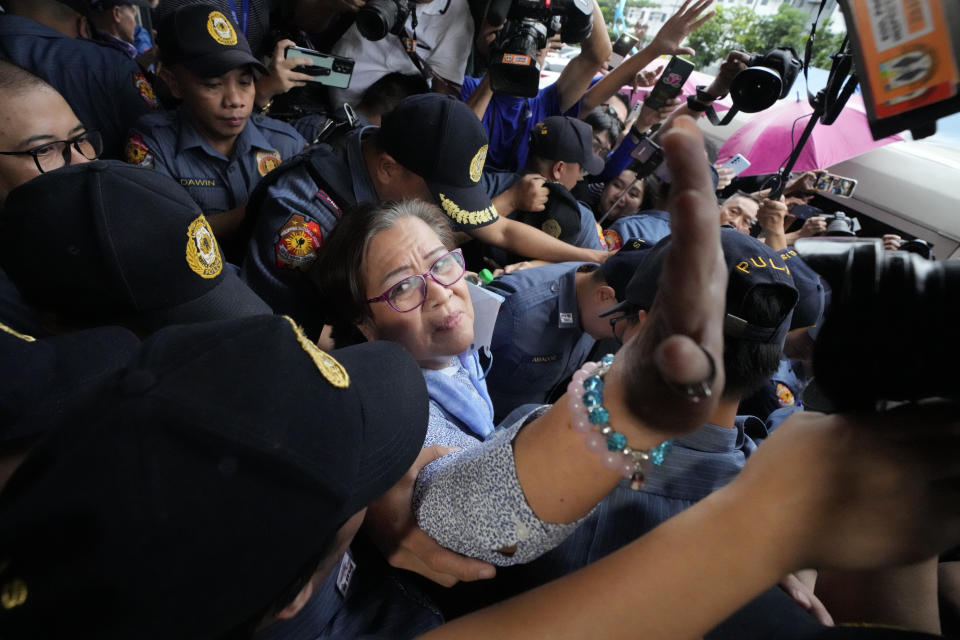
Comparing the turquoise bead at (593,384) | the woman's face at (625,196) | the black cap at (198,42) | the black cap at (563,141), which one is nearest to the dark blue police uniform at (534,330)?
the black cap at (563,141)

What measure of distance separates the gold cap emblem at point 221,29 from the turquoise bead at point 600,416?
7.14ft

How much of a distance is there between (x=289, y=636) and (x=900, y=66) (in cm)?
113

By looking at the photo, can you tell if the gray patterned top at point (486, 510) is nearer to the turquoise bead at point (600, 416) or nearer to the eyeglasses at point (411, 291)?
the turquoise bead at point (600, 416)

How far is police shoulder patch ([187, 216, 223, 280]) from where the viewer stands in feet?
3.38

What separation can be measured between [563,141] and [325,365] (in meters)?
2.18

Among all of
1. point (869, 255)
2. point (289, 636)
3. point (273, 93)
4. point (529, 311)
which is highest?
point (273, 93)

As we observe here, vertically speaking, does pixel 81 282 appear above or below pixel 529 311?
above

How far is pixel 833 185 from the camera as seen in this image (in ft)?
12.1

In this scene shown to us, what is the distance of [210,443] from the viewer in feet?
1.69

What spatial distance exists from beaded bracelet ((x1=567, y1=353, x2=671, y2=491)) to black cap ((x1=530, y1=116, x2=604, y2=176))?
2173mm

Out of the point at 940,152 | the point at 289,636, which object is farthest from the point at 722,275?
the point at 940,152

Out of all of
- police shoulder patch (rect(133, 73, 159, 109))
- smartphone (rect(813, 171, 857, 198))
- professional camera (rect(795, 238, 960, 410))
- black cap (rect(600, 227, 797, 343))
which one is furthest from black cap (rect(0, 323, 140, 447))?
smartphone (rect(813, 171, 857, 198))

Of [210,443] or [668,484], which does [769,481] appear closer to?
[668,484]

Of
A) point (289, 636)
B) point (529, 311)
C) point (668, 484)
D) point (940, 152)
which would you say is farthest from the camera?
point (940, 152)
